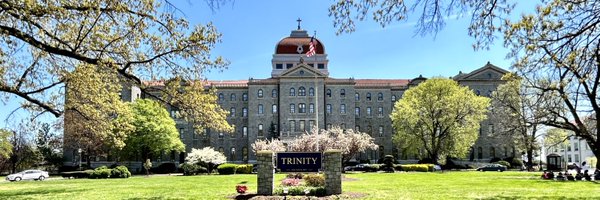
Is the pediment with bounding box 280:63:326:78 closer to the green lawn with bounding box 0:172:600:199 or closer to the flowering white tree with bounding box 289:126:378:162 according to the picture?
the flowering white tree with bounding box 289:126:378:162

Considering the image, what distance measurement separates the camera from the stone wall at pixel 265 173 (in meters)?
16.3

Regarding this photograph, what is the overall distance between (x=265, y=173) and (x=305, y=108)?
49.1m

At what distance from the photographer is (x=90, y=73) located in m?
17.8

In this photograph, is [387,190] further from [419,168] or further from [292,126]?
[292,126]

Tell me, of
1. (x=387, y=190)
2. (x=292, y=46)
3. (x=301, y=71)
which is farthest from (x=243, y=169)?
(x=292, y=46)

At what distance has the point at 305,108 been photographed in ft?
215

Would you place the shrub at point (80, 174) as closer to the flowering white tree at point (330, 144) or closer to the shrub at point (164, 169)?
the shrub at point (164, 169)

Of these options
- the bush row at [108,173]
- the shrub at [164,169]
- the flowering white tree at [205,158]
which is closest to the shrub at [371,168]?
the flowering white tree at [205,158]

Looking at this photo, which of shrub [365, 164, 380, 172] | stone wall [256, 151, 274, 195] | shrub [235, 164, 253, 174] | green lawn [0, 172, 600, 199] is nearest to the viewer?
stone wall [256, 151, 274, 195]

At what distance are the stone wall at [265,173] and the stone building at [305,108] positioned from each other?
47775mm

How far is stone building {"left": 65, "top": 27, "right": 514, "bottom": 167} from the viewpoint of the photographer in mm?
65375

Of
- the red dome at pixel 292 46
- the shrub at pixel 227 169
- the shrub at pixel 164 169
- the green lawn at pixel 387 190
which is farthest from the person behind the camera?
the red dome at pixel 292 46

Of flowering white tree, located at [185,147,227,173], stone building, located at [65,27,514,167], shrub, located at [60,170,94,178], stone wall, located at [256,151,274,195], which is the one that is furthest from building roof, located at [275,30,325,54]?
stone wall, located at [256,151,274,195]

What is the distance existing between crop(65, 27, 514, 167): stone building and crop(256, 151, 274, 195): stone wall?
47.8m
